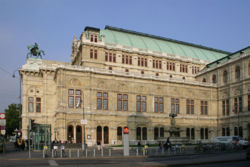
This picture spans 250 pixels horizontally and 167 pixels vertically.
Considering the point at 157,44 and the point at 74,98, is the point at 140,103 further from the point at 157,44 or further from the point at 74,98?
the point at 157,44

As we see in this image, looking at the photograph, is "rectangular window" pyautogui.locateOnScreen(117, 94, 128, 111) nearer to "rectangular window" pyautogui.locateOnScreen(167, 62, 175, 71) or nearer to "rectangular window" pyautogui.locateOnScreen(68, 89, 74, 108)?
"rectangular window" pyautogui.locateOnScreen(68, 89, 74, 108)

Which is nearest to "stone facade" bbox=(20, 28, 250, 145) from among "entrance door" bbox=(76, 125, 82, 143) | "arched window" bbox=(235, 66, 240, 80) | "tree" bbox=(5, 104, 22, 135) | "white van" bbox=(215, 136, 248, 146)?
"entrance door" bbox=(76, 125, 82, 143)

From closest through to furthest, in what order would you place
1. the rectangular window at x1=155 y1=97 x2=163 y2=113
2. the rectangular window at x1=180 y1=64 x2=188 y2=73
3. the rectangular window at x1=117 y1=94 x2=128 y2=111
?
the rectangular window at x1=117 y1=94 x2=128 y2=111 < the rectangular window at x1=155 y1=97 x2=163 y2=113 < the rectangular window at x1=180 y1=64 x2=188 y2=73

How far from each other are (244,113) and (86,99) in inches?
1346

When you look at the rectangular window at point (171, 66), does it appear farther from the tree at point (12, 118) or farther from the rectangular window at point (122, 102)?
the tree at point (12, 118)

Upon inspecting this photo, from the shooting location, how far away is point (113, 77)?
57.8 meters

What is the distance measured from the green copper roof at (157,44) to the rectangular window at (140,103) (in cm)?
1513

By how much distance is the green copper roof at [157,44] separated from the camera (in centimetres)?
6875

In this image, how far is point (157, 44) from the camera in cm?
7425

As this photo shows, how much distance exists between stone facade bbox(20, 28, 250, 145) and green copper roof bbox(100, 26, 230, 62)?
8.65 feet

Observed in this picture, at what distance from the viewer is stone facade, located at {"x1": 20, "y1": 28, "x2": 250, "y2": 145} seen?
174 ft

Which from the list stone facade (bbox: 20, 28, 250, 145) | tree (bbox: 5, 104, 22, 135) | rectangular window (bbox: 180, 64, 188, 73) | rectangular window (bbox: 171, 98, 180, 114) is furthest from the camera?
tree (bbox: 5, 104, 22, 135)

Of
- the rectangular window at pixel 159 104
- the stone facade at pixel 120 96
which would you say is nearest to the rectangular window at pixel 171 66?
the stone facade at pixel 120 96

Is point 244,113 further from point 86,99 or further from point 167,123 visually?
point 86,99
